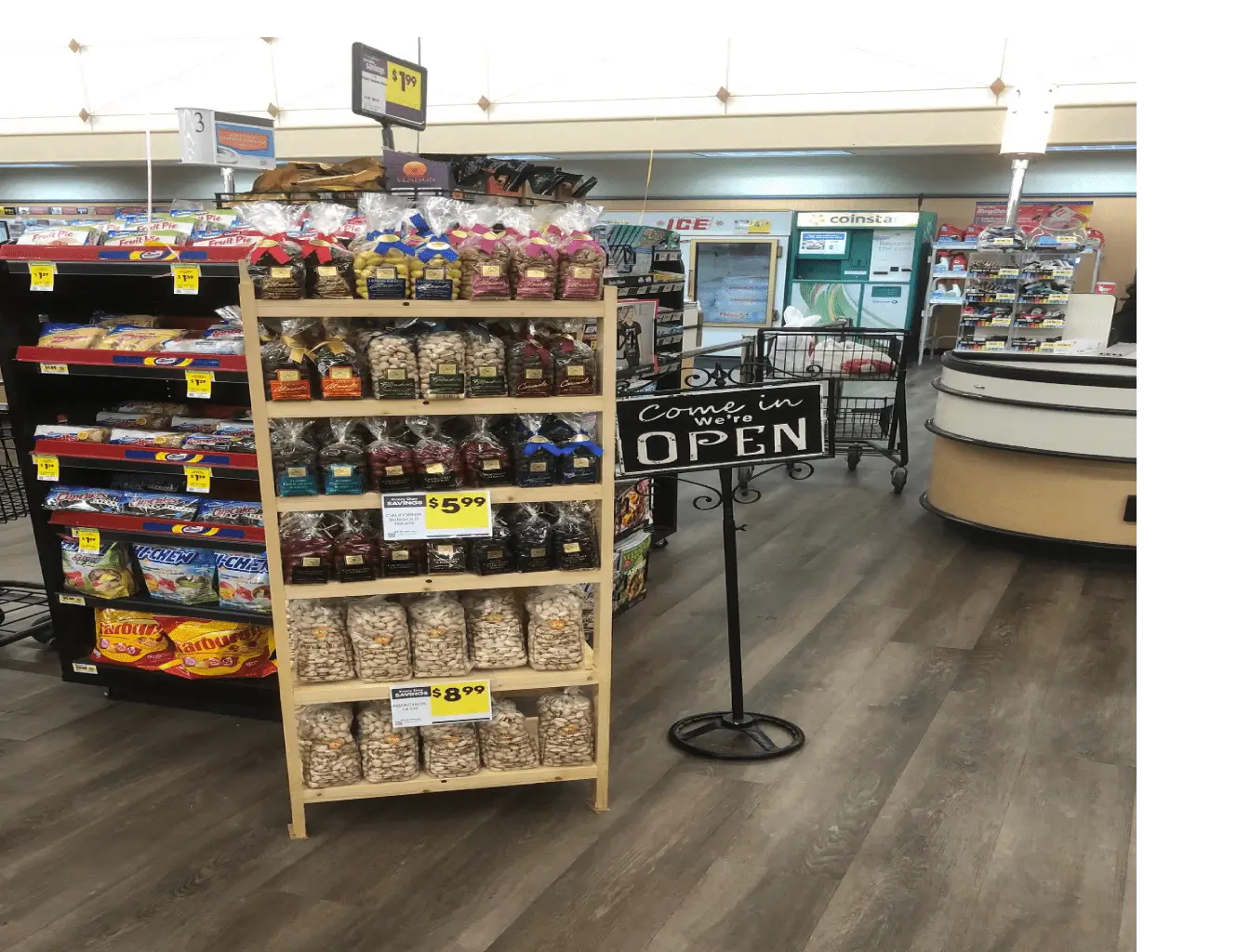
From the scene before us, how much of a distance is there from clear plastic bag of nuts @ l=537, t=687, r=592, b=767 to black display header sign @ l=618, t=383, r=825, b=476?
27.4 inches

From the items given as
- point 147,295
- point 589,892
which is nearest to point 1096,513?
point 589,892

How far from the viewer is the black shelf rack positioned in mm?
2988

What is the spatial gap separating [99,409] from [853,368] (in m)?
4.67

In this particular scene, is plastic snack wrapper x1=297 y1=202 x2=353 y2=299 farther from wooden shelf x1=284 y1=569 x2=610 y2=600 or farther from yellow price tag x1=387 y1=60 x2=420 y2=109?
yellow price tag x1=387 y1=60 x2=420 y2=109

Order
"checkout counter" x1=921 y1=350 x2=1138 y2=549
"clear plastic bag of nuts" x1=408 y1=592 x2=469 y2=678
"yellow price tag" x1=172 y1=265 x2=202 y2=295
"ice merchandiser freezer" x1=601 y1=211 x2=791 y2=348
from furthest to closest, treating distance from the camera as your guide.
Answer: "ice merchandiser freezer" x1=601 y1=211 x2=791 y2=348 → "checkout counter" x1=921 y1=350 x2=1138 y2=549 → "yellow price tag" x1=172 y1=265 x2=202 y2=295 → "clear plastic bag of nuts" x1=408 y1=592 x2=469 y2=678

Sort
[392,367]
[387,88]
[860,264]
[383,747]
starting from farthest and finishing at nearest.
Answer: [860,264] < [387,88] < [383,747] < [392,367]

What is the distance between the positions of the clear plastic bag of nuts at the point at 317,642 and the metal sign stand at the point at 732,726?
1.20m

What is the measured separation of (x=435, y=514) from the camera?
2352 mm

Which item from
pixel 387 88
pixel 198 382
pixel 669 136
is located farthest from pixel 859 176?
pixel 198 382

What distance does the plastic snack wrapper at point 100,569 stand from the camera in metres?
3.20

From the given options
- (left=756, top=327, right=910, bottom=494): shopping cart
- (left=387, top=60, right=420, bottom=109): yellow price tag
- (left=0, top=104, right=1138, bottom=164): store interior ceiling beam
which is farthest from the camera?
(left=0, top=104, right=1138, bottom=164): store interior ceiling beam

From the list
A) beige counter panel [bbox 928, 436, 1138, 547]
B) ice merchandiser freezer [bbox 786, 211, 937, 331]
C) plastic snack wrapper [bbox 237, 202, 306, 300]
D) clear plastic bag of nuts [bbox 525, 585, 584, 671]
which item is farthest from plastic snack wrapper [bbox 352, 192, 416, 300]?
ice merchandiser freezer [bbox 786, 211, 937, 331]

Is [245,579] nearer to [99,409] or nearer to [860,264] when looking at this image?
[99,409]
